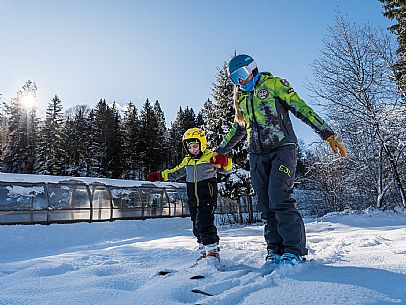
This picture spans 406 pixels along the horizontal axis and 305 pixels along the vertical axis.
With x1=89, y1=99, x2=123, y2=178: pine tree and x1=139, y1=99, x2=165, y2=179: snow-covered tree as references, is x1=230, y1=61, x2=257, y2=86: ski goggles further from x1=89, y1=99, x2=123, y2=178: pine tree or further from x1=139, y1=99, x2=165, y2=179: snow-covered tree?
x1=139, y1=99, x2=165, y2=179: snow-covered tree

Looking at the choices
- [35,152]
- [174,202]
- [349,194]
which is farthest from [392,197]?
[35,152]

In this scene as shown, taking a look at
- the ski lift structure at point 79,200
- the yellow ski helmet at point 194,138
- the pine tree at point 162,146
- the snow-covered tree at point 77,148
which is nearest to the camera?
the yellow ski helmet at point 194,138

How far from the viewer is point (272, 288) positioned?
5.60 feet

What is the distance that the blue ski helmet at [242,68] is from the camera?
289cm

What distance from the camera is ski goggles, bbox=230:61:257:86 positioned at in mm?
2893

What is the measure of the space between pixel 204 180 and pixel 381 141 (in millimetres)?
11099

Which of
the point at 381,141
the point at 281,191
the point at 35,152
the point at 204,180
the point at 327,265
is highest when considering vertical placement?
the point at 35,152

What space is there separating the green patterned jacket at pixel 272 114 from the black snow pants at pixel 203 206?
2.43 ft

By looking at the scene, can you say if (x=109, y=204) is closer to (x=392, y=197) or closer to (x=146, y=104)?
(x=392, y=197)

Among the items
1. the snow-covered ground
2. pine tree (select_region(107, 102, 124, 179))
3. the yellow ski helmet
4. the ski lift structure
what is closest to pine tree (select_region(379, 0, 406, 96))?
the yellow ski helmet

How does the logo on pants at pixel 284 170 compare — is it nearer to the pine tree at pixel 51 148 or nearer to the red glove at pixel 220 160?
the red glove at pixel 220 160

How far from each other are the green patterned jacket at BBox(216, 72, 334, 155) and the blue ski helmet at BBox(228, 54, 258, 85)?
11 centimetres

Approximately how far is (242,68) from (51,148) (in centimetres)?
3863

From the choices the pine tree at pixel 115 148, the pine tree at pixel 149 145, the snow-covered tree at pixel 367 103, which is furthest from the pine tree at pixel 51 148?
the snow-covered tree at pixel 367 103
